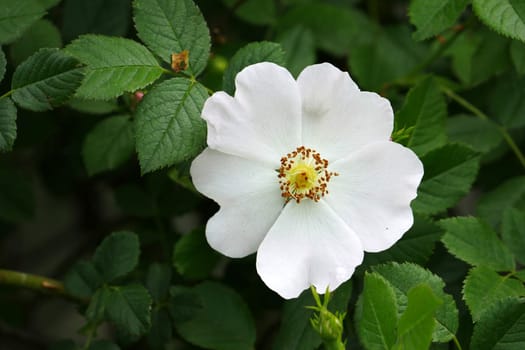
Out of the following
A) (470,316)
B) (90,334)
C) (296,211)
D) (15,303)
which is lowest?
(15,303)

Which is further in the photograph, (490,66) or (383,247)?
(490,66)

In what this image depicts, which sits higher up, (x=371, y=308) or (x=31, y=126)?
(x=371, y=308)

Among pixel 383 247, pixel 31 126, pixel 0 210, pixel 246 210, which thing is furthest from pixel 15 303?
pixel 383 247

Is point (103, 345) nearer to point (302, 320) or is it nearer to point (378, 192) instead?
point (302, 320)

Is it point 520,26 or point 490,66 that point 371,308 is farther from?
point 490,66

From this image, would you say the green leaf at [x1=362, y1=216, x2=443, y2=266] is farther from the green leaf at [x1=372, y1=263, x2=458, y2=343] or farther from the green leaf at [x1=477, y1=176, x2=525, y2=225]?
the green leaf at [x1=477, y1=176, x2=525, y2=225]

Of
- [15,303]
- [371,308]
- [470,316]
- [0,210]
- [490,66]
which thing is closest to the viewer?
[371,308]
